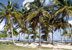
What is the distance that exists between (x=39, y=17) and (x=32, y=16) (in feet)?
6.42

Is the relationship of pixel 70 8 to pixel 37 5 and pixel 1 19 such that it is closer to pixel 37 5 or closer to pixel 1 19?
pixel 37 5

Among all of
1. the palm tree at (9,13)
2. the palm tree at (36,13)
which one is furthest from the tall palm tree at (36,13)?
the palm tree at (9,13)

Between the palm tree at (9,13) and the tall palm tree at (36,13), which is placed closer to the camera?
the tall palm tree at (36,13)

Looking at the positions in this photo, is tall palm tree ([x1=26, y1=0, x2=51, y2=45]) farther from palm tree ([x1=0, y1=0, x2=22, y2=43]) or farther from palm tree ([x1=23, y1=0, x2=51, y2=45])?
palm tree ([x1=0, y1=0, x2=22, y2=43])

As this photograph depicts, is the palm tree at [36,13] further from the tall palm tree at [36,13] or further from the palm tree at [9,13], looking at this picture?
the palm tree at [9,13]

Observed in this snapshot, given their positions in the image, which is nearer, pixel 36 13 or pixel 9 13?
pixel 36 13

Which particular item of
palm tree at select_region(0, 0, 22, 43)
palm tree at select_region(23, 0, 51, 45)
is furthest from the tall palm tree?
palm tree at select_region(0, 0, 22, 43)

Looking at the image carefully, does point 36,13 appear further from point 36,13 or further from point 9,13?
point 9,13

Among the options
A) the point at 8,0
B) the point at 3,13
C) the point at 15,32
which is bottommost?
the point at 15,32

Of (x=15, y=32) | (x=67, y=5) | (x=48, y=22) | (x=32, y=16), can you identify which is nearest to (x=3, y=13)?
(x=32, y=16)

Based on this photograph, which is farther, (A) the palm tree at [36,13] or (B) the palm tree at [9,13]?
(B) the palm tree at [9,13]

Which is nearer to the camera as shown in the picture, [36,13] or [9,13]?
[36,13]

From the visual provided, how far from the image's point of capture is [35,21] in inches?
1433

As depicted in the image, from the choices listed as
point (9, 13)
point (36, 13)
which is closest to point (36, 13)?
point (36, 13)
